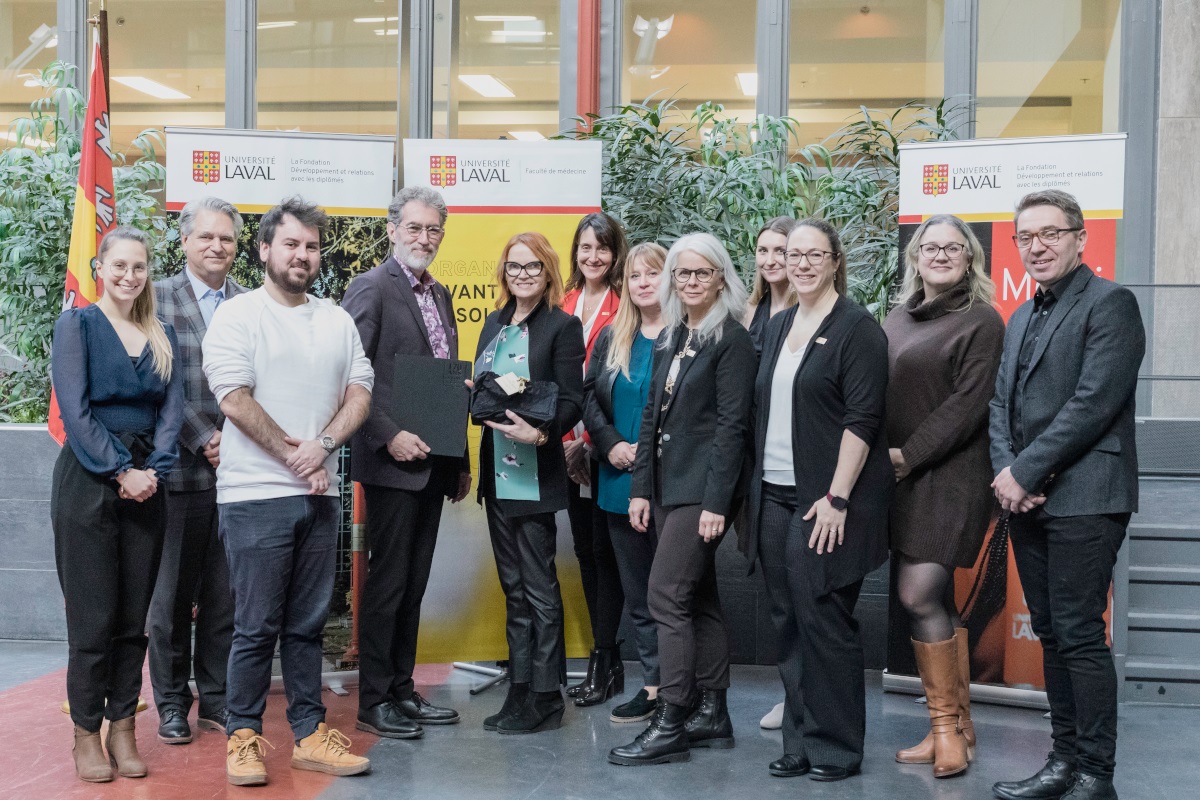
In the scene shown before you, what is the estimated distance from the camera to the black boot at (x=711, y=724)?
3788mm

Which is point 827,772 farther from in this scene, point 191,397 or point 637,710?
point 191,397

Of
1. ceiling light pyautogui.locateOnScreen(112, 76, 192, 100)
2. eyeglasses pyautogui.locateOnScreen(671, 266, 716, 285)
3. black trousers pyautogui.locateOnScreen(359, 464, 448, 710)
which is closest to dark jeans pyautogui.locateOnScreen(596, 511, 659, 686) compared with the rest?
black trousers pyautogui.locateOnScreen(359, 464, 448, 710)

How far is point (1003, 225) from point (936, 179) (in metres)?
0.32

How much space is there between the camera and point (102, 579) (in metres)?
3.32

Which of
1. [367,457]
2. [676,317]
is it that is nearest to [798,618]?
[676,317]

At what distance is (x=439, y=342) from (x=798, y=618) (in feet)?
5.17

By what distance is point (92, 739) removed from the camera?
3.42 metres

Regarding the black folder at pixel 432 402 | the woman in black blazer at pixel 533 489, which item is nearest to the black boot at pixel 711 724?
the woman in black blazer at pixel 533 489

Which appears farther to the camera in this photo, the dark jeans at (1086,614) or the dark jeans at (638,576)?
the dark jeans at (638,576)

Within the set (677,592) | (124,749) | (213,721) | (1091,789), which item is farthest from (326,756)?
(1091,789)

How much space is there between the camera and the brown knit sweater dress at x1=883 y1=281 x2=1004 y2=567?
3.47 metres

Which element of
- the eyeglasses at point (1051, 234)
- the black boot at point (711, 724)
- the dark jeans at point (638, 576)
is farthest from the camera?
the dark jeans at point (638, 576)

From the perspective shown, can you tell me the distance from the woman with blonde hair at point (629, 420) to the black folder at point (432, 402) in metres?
0.48

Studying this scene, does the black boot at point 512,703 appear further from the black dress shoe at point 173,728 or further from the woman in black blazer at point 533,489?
the black dress shoe at point 173,728
